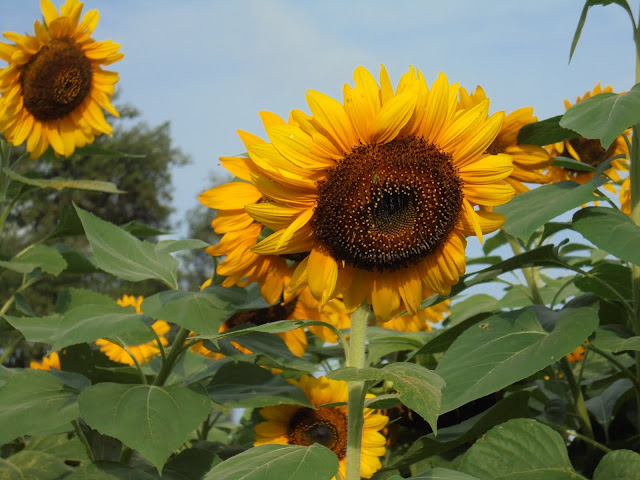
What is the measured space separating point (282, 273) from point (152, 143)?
28.5m

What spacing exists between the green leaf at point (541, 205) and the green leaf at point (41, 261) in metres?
1.45

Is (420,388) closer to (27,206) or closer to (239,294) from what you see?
(239,294)

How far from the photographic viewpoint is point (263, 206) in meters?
1.42

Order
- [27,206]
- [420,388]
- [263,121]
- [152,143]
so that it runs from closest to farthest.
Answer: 1. [420,388]
2. [263,121]
3. [27,206]
4. [152,143]

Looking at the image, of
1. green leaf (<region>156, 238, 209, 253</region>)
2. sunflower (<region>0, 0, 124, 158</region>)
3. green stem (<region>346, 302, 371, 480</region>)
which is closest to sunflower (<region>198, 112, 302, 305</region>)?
green leaf (<region>156, 238, 209, 253</region>)

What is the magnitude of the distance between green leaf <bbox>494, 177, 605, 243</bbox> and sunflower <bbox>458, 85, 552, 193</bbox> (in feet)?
0.72

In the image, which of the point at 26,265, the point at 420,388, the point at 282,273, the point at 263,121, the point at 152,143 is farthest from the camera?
the point at 152,143

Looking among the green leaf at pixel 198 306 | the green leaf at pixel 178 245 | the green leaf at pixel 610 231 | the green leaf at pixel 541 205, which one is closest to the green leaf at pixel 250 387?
the green leaf at pixel 198 306

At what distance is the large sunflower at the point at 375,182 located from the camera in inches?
54.7

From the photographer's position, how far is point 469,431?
166 centimetres

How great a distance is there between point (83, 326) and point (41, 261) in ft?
3.53

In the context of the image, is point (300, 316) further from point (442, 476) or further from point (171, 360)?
point (442, 476)

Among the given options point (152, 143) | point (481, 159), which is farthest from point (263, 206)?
point (152, 143)

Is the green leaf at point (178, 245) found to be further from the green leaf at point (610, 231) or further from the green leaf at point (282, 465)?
the green leaf at point (610, 231)
